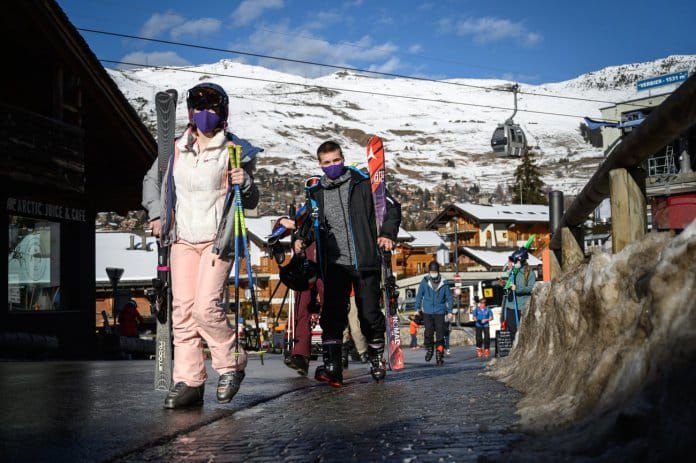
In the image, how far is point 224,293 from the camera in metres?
5.79

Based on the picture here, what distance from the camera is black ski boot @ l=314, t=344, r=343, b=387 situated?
7270 mm

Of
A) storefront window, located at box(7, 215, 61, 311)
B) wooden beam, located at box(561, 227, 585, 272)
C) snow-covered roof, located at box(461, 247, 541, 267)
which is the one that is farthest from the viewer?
snow-covered roof, located at box(461, 247, 541, 267)

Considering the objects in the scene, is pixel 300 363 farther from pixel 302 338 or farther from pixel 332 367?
pixel 332 367

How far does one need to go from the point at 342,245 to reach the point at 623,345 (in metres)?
4.11

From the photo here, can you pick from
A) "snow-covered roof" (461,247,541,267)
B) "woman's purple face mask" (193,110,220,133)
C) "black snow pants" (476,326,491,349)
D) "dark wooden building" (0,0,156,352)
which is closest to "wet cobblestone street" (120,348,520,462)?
"woman's purple face mask" (193,110,220,133)

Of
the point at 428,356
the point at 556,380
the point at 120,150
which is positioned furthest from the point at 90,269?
the point at 556,380

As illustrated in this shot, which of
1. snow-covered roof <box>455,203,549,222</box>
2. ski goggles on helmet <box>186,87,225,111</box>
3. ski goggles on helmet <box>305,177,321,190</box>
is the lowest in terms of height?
ski goggles on helmet <box>305,177,321,190</box>

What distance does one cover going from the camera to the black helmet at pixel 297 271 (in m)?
7.54

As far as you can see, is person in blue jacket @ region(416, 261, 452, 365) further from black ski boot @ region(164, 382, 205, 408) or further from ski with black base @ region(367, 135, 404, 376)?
black ski boot @ region(164, 382, 205, 408)

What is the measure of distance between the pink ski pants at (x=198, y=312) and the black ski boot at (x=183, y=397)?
43 mm

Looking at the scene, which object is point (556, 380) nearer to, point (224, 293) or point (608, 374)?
point (608, 374)

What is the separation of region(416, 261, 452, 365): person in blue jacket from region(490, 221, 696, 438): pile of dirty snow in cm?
1069

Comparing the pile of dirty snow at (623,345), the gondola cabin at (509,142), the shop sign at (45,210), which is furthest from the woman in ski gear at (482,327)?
the gondola cabin at (509,142)

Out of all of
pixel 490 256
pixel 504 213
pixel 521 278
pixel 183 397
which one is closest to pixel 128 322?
pixel 521 278
